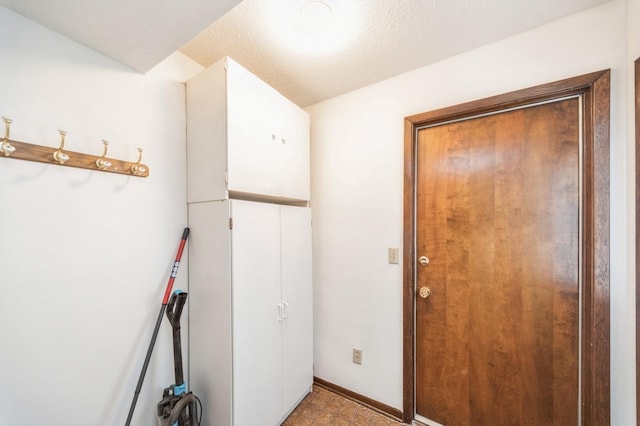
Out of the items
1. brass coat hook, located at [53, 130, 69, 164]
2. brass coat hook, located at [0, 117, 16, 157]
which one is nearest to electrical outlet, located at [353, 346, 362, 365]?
brass coat hook, located at [53, 130, 69, 164]

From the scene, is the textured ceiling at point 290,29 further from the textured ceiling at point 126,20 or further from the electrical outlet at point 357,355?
the electrical outlet at point 357,355

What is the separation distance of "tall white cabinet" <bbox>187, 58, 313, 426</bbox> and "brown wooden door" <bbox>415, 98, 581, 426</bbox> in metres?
0.99

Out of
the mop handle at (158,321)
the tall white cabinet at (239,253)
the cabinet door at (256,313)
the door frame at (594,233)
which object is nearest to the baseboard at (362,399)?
the tall white cabinet at (239,253)

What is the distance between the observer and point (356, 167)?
1969 mm

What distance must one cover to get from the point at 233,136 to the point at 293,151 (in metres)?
0.58

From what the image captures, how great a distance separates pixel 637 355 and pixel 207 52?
2.76 m

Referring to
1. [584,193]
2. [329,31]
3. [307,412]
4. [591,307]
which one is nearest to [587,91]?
[584,193]

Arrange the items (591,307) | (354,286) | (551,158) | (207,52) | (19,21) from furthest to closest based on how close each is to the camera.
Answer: (354,286) < (207,52) < (551,158) < (591,307) < (19,21)

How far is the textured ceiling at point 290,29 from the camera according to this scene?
1.00 metres

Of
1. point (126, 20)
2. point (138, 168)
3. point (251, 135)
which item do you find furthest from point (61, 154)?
point (251, 135)

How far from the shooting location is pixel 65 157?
1071mm

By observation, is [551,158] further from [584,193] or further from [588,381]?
[588,381]

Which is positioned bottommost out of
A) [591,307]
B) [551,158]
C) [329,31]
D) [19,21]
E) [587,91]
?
[591,307]

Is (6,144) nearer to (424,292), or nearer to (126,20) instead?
(126,20)
